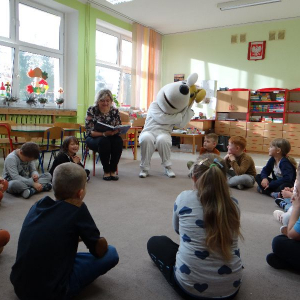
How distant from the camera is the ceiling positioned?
6.26 m

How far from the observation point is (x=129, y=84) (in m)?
8.43

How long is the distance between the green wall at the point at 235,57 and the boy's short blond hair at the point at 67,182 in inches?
277

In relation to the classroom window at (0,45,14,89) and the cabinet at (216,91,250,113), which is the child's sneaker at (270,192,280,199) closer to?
the cabinet at (216,91,250,113)

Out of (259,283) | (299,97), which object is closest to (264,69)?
(299,97)

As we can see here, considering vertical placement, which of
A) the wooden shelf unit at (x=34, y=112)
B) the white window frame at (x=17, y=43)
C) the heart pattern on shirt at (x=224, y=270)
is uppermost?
the white window frame at (x=17, y=43)

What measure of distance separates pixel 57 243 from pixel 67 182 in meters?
0.23

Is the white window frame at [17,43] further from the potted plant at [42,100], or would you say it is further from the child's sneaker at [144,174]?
the child's sneaker at [144,174]

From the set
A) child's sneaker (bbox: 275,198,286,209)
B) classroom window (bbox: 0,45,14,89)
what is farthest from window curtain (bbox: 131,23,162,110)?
child's sneaker (bbox: 275,198,286,209)

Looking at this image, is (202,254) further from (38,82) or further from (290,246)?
(38,82)

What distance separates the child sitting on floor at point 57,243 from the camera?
1100 mm

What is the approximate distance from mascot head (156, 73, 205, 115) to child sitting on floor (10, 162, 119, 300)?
286 cm

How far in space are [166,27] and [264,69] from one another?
109 inches

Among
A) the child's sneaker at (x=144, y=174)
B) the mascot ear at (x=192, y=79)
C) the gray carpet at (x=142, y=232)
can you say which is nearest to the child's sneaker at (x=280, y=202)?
the gray carpet at (x=142, y=232)

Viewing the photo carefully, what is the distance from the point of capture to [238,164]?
3432mm
